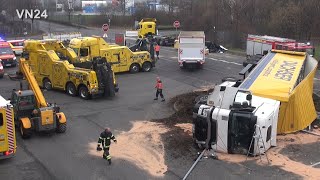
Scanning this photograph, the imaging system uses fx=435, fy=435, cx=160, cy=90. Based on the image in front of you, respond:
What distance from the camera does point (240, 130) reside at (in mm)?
15859

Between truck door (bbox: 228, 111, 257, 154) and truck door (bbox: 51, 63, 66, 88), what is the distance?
13.8m

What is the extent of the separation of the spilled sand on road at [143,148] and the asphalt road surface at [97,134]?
29cm

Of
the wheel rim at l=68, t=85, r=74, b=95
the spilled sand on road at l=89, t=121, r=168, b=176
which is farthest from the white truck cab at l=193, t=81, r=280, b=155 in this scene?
the wheel rim at l=68, t=85, r=74, b=95

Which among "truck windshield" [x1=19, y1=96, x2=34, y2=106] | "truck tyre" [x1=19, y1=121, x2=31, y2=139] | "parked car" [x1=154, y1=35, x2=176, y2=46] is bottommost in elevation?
"truck tyre" [x1=19, y1=121, x2=31, y2=139]

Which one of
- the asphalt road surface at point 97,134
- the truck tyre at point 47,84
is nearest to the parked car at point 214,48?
the asphalt road surface at point 97,134

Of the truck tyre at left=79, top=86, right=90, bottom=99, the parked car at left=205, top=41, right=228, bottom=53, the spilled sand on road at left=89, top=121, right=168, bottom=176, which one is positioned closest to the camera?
the spilled sand on road at left=89, top=121, right=168, bottom=176

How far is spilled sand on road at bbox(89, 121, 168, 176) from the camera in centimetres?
1544

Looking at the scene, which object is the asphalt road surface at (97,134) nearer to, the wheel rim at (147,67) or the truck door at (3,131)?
the wheel rim at (147,67)

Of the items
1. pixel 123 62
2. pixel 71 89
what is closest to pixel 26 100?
pixel 71 89

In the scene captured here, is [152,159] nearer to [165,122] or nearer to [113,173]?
[113,173]

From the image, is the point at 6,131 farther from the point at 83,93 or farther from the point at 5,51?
the point at 5,51

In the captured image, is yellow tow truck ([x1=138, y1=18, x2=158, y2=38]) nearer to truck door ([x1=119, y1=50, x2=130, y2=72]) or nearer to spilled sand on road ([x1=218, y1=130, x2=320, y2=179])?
truck door ([x1=119, y1=50, x2=130, y2=72])

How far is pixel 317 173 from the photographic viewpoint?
1448cm

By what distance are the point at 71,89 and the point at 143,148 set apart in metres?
10.5
